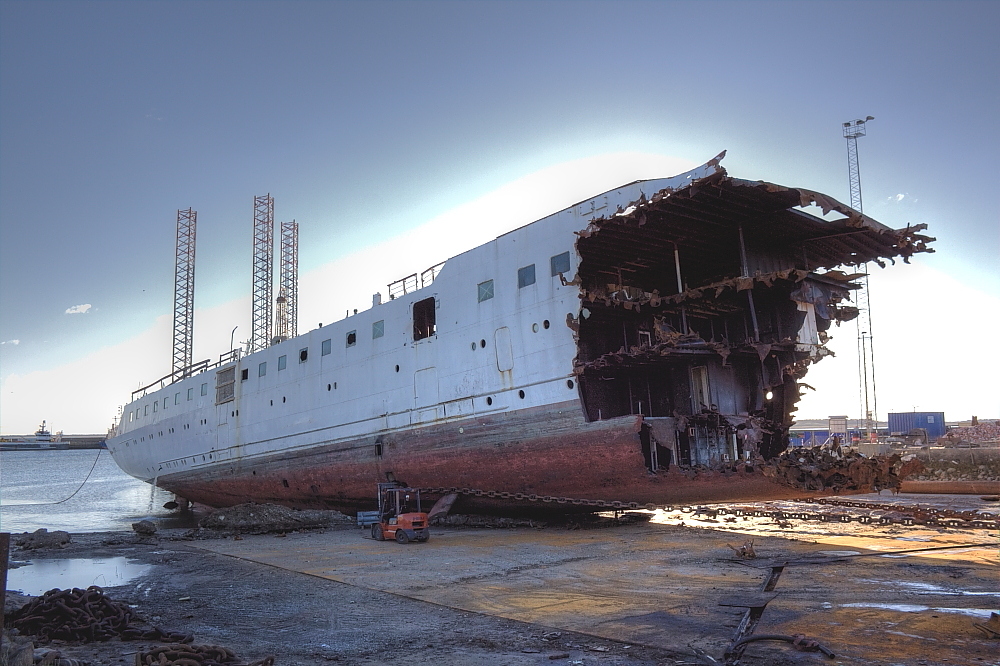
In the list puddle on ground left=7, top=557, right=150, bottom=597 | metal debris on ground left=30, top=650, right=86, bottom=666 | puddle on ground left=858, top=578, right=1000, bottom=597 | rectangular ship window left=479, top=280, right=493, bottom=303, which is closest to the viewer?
metal debris on ground left=30, top=650, right=86, bottom=666

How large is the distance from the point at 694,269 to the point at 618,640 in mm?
13524

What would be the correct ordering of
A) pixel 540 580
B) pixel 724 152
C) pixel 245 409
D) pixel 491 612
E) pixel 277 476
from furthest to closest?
pixel 245 409 → pixel 277 476 → pixel 724 152 → pixel 540 580 → pixel 491 612

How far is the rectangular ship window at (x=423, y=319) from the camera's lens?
70.7 ft

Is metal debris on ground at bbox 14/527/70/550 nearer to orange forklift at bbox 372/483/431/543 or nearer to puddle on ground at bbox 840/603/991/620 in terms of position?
orange forklift at bbox 372/483/431/543

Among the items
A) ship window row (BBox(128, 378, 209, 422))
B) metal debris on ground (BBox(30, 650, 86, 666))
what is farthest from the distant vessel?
metal debris on ground (BBox(30, 650, 86, 666))

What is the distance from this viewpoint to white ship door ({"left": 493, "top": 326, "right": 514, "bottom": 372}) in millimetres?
18766

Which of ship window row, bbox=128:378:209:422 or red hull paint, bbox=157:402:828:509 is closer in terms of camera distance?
red hull paint, bbox=157:402:828:509

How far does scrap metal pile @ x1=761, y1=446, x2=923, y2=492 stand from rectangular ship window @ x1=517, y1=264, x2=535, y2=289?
7.63 meters

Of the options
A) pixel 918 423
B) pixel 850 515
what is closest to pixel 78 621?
pixel 850 515

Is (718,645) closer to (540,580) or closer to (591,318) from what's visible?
(540,580)

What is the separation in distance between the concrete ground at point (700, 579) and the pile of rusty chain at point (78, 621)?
3.71m

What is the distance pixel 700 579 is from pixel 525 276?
10.1 m

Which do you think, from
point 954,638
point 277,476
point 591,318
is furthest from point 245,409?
point 954,638

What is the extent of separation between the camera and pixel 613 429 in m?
16.5
